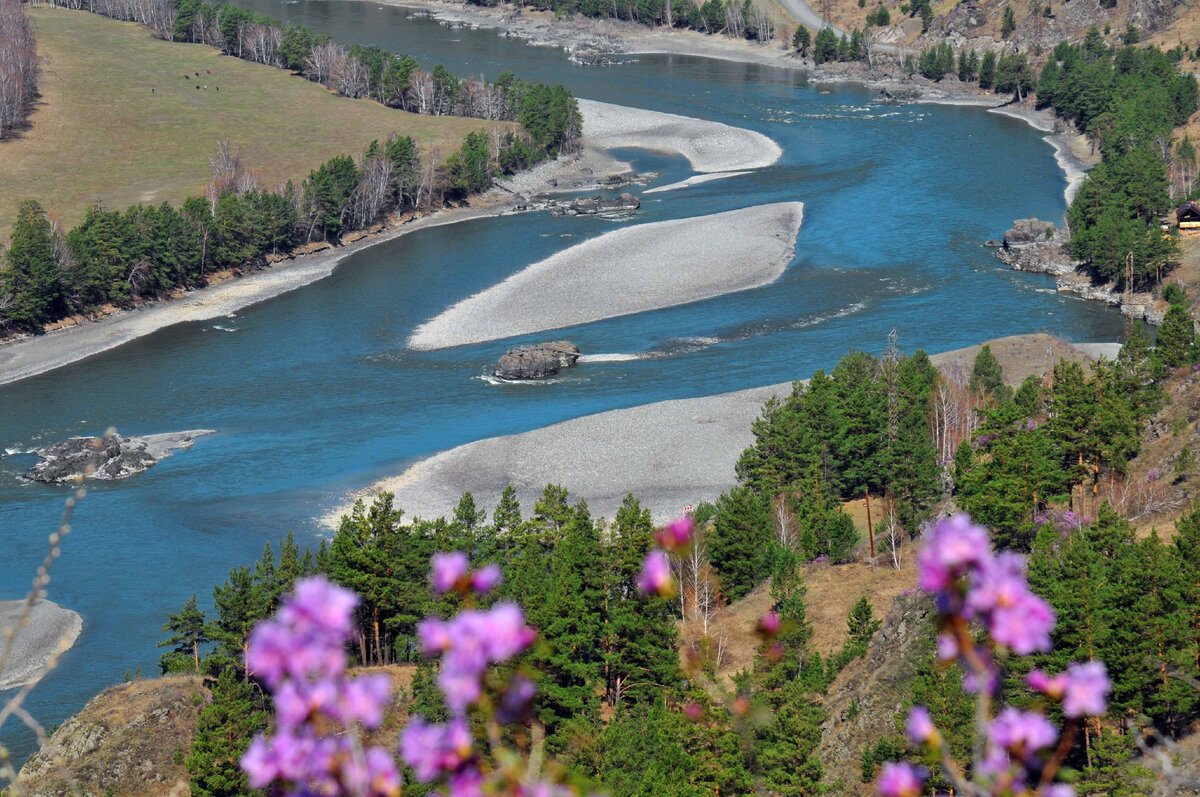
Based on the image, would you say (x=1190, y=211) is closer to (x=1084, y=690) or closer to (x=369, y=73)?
(x=369, y=73)

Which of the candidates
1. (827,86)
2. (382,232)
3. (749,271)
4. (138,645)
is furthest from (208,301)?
(827,86)

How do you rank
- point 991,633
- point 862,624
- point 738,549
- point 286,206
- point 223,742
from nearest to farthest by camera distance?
point 991,633 → point 223,742 → point 862,624 → point 738,549 → point 286,206

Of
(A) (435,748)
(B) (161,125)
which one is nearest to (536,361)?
(B) (161,125)

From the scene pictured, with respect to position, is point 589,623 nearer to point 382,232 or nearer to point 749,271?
point 749,271

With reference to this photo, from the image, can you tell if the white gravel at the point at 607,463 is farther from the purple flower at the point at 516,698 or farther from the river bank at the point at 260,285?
the purple flower at the point at 516,698

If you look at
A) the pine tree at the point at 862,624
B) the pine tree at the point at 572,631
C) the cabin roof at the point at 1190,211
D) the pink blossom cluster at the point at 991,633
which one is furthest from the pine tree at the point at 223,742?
the cabin roof at the point at 1190,211
